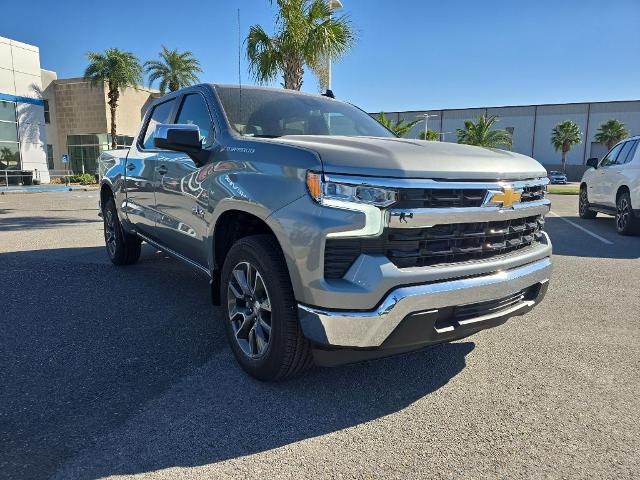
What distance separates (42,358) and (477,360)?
9.86ft

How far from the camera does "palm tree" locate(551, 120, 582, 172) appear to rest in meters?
64.5

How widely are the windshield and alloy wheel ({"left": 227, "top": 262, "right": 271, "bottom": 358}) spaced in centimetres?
108

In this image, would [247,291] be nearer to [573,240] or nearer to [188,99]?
[188,99]

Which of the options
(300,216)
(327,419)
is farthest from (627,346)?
(300,216)

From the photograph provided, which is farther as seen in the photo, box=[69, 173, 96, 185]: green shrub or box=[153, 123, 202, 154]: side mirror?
box=[69, 173, 96, 185]: green shrub

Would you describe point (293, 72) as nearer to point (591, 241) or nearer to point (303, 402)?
point (591, 241)

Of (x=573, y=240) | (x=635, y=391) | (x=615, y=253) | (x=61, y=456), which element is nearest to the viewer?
(x=61, y=456)

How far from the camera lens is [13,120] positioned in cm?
2986

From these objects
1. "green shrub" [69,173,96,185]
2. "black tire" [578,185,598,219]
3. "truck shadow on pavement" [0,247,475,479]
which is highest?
"black tire" [578,185,598,219]

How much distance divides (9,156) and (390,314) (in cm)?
3363

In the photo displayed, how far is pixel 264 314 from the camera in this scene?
2.87 meters

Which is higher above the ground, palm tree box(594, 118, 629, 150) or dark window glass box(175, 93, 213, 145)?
palm tree box(594, 118, 629, 150)

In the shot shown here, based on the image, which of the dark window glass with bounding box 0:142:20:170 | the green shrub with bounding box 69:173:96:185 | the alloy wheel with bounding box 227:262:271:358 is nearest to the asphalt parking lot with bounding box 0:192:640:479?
the alloy wheel with bounding box 227:262:271:358

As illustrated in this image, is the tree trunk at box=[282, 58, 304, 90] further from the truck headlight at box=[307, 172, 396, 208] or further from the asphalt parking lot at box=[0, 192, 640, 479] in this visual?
the truck headlight at box=[307, 172, 396, 208]
